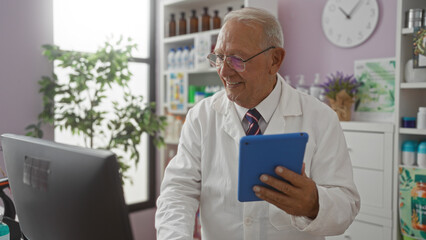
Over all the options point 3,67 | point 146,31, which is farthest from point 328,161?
point 146,31

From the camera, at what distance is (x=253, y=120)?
1522 millimetres

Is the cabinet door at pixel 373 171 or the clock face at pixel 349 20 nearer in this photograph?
the cabinet door at pixel 373 171

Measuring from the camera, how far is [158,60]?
4082 mm

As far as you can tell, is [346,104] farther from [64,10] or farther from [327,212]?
[64,10]

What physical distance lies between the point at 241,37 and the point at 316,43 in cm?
182

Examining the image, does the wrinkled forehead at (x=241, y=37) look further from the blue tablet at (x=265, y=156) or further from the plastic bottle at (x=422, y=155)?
the plastic bottle at (x=422, y=155)

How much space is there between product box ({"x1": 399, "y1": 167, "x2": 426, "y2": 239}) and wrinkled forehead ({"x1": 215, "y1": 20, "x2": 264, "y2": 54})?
1402 millimetres

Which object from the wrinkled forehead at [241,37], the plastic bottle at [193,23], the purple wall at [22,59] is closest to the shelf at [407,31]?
the wrinkled forehead at [241,37]

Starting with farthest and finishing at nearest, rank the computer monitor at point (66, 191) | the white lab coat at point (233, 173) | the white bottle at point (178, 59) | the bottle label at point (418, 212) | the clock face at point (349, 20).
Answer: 1. the white bottle at point (178, 59)
2. the clock face at point (349, 20)
3. the bottle label at point (418, 212)
4. the white lab coat at point (233, 173)
5. the computer monitor at point (66, 191)

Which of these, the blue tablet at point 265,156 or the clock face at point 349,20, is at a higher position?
the clock face at point 349,20

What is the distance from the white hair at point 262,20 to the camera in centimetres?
139

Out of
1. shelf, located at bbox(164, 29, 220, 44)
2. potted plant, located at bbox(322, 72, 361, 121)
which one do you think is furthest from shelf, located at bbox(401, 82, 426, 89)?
shelf, located at bbox(164, 29, 220, 44)

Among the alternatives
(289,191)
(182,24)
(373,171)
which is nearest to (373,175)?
(373,171)

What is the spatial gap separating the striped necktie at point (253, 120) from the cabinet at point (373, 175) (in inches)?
47.0
